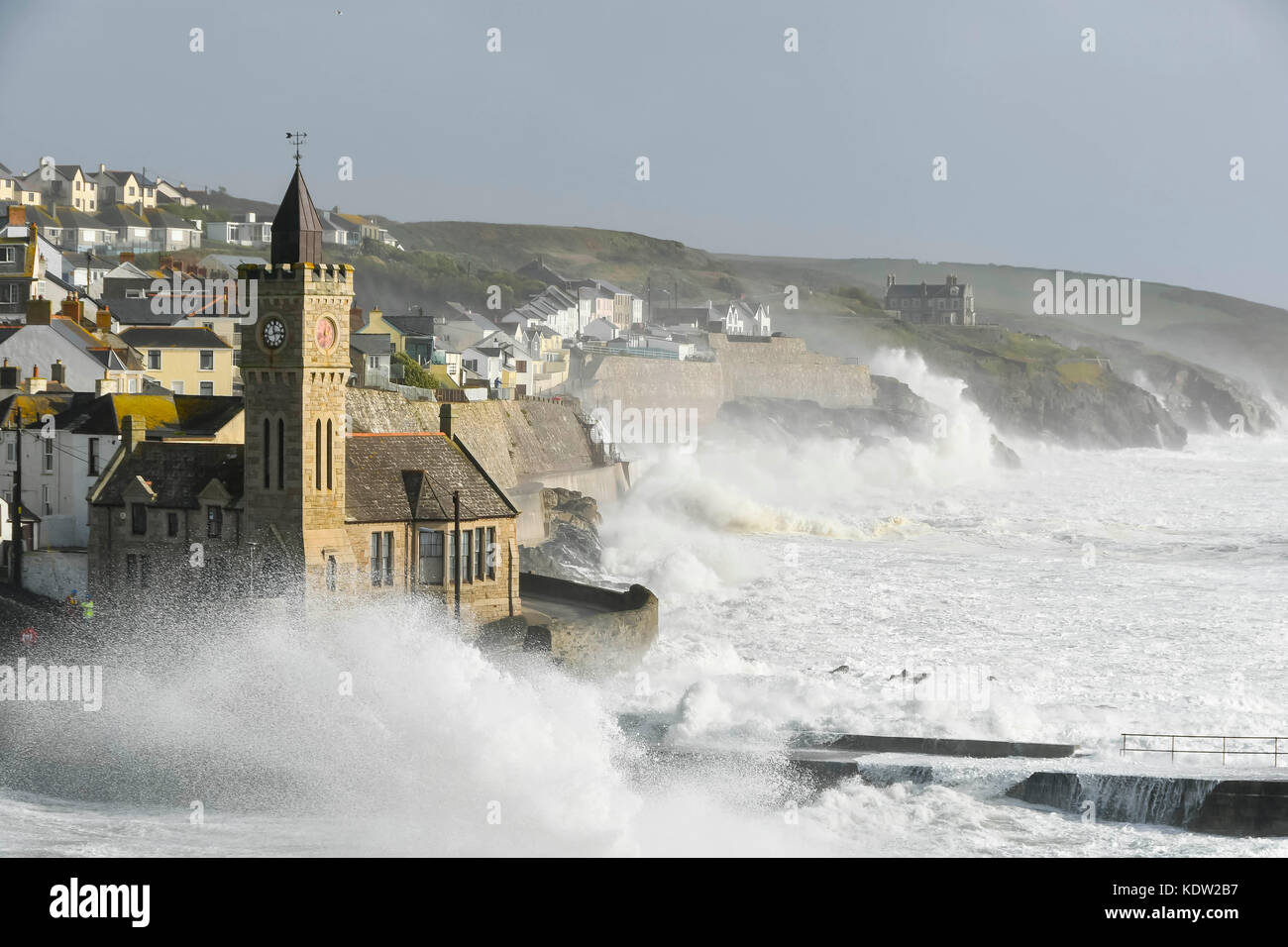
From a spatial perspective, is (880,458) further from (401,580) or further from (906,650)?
(401,580)

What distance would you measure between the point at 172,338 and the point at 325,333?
3189 centimetres

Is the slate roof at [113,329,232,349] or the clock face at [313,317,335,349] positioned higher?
the slate roof at [113,329,232,349]

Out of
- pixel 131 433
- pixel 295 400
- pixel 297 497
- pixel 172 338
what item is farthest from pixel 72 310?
pixel 297 497

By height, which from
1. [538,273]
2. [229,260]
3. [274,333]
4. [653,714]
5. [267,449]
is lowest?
[653,714]

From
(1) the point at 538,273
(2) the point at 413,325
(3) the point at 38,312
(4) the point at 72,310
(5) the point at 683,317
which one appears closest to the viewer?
(3) the point at 38,312

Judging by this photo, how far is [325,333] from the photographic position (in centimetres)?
3784

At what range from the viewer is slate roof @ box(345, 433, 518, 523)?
3950 cm

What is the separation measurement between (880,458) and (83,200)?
71951 mm

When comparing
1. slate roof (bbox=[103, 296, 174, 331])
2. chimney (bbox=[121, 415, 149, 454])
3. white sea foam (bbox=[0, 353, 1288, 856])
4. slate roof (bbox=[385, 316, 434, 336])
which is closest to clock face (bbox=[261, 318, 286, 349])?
chimney (bbox=[121, 415, 149, 454])

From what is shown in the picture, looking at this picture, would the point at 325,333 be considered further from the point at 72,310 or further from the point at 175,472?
the point at 72,310

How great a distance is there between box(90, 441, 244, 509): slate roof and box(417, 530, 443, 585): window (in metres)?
4.23

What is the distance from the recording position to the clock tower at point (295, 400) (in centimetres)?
3731

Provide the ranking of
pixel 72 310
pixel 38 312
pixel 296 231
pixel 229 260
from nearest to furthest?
pixel 296 231 < pixel 38 312 < pixel 72 310 < pixel 229 260

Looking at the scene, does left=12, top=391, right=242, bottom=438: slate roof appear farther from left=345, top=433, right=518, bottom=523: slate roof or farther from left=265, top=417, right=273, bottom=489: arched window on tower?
left=265, top=417, right=273, bottom=489: arched window on tower
